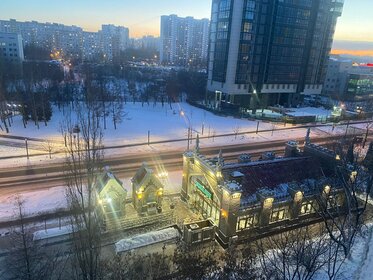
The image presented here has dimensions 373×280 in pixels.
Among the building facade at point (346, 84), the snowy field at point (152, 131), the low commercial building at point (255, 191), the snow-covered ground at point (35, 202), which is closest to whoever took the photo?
the low commercial building at point (255, 191)

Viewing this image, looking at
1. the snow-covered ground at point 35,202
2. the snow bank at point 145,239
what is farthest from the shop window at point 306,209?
the snow-covered ground at point 35,202

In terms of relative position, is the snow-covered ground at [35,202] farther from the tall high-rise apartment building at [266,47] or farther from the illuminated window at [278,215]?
the tall high-rise apartment building at [266,47]

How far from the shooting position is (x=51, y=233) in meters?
26.0

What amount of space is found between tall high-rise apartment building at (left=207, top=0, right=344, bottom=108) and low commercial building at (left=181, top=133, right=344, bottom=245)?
195 feet

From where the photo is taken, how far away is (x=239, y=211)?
82.4ft

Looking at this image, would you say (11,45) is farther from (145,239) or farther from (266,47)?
(145,239)

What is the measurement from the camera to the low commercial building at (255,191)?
83.0 ft

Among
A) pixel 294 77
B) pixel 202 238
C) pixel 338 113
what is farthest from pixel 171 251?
pixel 294 77

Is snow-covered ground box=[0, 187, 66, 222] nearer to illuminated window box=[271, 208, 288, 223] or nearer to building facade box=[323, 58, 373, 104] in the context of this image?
illuminated window box=[271, 208, 288, 223]

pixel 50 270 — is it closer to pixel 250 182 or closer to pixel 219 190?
pixel 219 190

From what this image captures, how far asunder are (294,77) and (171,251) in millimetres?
87803

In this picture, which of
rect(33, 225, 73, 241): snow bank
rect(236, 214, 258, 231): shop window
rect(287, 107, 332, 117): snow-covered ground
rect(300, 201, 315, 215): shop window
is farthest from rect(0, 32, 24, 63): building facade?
rect(300, 201, 315, 215): shop window

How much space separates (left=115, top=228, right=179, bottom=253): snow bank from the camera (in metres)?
24.5

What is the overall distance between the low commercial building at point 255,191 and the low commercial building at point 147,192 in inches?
146
